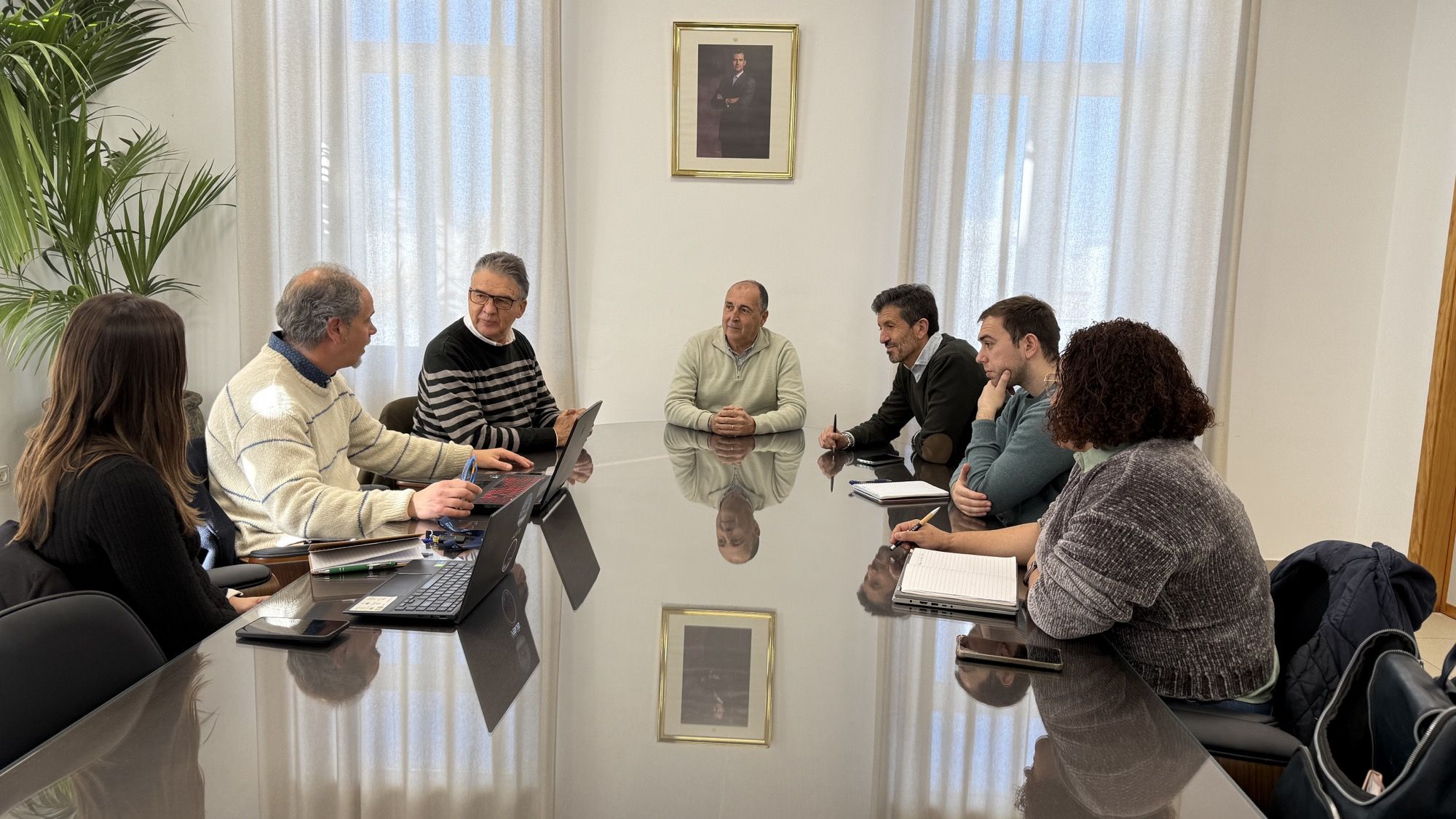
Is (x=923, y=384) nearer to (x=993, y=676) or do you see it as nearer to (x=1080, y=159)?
(x=1080, y=159)

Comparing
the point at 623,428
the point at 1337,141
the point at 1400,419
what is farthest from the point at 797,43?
the point at 1400,419

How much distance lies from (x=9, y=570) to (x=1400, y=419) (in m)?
5.10

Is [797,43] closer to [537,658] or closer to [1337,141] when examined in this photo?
[1337,141]

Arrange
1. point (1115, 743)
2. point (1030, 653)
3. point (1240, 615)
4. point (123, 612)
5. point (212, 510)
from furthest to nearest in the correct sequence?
point (212, 510) → point (1240, 615) → point (1030, 653) → point (123, 612) → point (1115, 743)

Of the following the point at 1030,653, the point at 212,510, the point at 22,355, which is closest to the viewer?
the point at 1030,653

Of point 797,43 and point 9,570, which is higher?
point 797,43

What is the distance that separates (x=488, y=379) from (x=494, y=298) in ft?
0.94

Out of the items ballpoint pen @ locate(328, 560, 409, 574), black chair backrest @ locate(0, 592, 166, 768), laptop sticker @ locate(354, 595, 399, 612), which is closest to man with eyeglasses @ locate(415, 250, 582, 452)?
ballpoint pen @ locate(328, 560, 409, 574)

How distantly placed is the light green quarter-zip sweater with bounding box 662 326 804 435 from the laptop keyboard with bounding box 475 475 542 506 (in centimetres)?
148

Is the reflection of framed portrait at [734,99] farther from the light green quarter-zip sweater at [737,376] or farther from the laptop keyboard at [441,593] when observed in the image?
the laptop keyboard at [441,593]

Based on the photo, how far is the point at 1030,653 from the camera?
1.45 m

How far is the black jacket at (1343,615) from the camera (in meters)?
1.59

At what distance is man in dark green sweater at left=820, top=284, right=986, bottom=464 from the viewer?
326cm

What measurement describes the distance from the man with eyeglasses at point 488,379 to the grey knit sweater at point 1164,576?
1.99m
